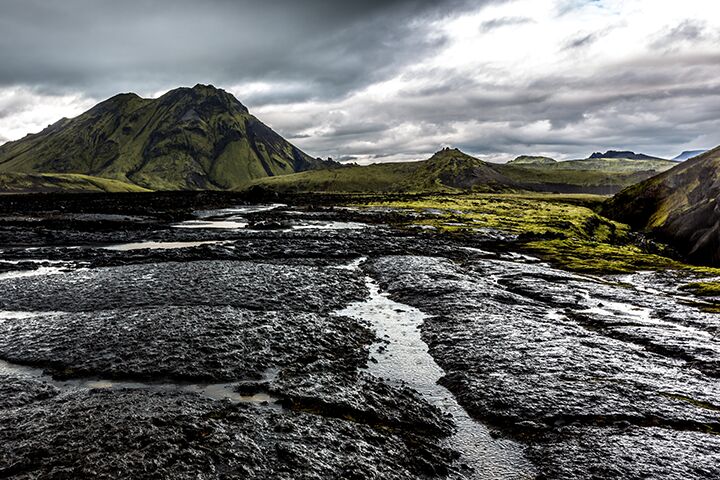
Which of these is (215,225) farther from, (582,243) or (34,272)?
(582,243)

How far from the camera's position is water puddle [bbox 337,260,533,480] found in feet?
39.3

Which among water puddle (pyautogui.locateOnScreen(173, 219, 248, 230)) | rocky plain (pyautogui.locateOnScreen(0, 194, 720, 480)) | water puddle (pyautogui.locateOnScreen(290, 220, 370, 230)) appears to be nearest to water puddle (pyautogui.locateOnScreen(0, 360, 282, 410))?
rocky plain (pyautogui.locateOnScreen(0, 194, 720, 480))

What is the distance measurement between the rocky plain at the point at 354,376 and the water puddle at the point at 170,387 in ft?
0.31

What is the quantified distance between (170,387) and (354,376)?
278 inches

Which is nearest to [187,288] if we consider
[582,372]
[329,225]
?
[582,372]

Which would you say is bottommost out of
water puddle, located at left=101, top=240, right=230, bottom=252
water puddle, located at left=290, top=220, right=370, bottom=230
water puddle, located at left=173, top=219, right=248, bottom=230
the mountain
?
water puddle, located at left=101, top=240, right=230, bottom=252

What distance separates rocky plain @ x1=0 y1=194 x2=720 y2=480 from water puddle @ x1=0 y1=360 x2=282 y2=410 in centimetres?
10

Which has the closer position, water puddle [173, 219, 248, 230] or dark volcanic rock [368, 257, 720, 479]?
dark volcanic rock [368, 257, 720, 479]

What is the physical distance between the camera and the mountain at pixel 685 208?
51.6m

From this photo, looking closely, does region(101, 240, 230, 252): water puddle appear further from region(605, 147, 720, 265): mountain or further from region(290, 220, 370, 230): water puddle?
region(605, 147, 720, 265): mountain

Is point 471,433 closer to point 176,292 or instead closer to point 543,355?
point 543,355

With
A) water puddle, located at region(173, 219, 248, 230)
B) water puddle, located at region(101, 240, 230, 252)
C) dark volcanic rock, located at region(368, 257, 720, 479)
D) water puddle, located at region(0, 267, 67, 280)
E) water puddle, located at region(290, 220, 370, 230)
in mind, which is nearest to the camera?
dark volcanic rock, located at region(368, 257, 720, 479)

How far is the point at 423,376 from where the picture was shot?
17578 millimetres

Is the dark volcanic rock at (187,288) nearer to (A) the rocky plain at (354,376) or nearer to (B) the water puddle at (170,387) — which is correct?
(A) the rocky plain at (354,376)
